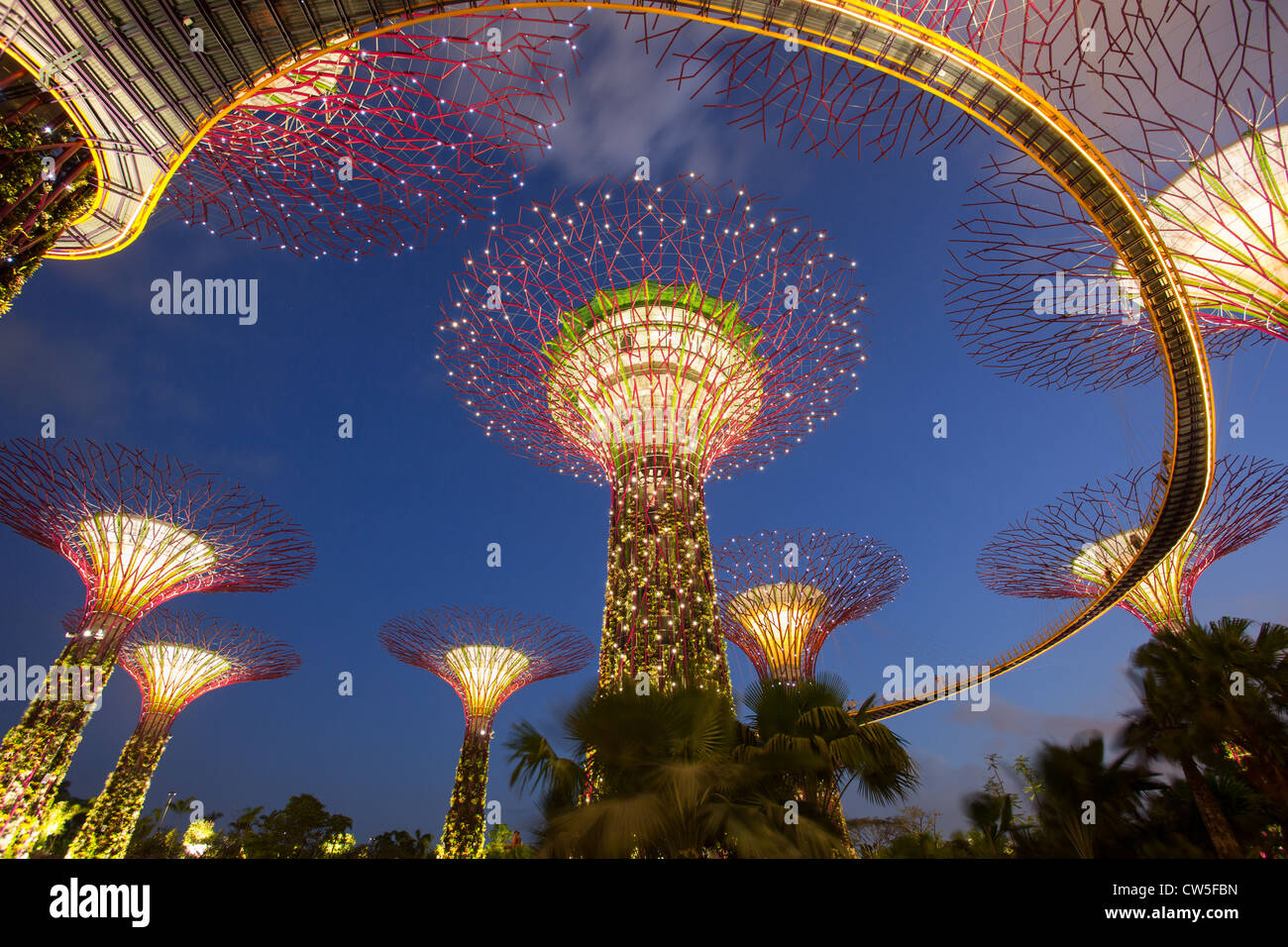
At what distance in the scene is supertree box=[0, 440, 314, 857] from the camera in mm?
15875

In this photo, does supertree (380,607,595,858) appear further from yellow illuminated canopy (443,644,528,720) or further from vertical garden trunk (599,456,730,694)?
vertical garden trunk (599,456,730,694)

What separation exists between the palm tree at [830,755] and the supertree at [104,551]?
730 inches

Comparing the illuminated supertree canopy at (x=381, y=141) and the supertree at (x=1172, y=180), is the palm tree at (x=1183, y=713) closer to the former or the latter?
the supertree at (x=1172, y=180)

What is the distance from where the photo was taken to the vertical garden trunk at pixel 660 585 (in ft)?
43.6

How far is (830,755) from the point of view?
7.49m

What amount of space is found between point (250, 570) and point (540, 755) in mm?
18621

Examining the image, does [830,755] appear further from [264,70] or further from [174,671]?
[174,671]

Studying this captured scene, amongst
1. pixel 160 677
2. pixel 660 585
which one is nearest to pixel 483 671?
pixel 160 677

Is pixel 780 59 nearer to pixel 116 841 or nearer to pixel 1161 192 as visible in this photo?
pixel 1161 192

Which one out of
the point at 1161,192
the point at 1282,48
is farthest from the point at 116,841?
the point at 1282,48

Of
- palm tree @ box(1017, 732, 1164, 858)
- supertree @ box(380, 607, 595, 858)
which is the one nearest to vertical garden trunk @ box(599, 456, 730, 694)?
palm tree @ box(1017, 732, 1164, 858)

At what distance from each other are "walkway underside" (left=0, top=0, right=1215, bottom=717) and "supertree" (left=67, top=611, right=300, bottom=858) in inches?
793

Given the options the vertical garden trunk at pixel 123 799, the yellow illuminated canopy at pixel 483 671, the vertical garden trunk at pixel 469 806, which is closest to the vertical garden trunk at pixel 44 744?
the vertical garden trunk at pixel 123 799

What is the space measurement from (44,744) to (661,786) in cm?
1806
